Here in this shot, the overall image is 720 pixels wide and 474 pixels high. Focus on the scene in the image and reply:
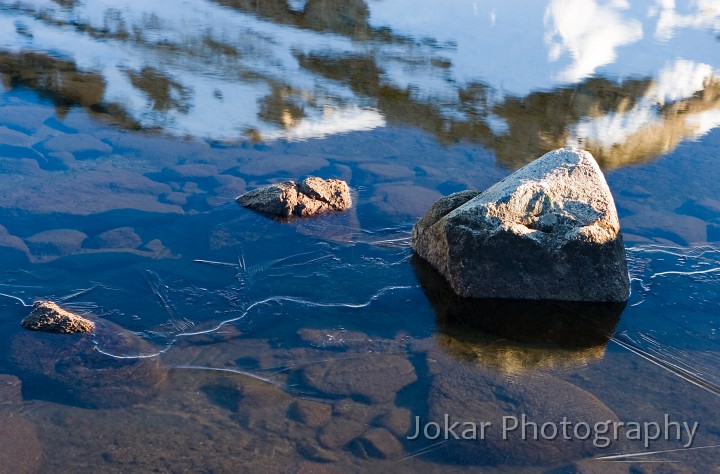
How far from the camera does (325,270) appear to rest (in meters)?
5.79

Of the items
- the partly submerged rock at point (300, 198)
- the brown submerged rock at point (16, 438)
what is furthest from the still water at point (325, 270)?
the partly submerged rock at point (300, 198)

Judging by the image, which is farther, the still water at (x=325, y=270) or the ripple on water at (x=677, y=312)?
the ripple on water at (x=677, y=312)

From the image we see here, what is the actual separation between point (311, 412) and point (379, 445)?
0.43 m

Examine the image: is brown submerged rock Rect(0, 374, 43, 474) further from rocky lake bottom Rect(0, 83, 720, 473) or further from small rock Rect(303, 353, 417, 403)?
small rock Rect(303, 353, 417, 403)

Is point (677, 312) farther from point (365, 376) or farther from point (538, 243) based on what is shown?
point (365, 376)

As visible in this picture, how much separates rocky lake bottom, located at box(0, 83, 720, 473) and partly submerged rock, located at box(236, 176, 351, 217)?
0.12 metres

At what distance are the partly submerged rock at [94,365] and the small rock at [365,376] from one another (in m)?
0.89

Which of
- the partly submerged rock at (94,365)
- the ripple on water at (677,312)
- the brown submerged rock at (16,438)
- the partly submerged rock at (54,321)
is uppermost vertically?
the ripple on water at (677,312)

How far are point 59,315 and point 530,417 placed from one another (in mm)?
2812

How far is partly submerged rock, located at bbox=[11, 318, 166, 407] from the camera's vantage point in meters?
4.44

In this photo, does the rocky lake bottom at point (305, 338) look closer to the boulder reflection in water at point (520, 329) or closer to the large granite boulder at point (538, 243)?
the boulder reflection in water at point (520, 329)

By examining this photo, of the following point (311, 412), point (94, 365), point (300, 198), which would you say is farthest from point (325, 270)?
point (94, 365)

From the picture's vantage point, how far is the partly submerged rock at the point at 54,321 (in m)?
4.87

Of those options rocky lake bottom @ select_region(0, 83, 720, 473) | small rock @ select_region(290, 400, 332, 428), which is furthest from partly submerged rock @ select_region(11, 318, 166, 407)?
small rock @ select_region(290, 400, 332, 428)
